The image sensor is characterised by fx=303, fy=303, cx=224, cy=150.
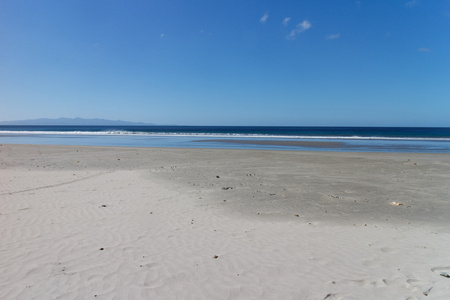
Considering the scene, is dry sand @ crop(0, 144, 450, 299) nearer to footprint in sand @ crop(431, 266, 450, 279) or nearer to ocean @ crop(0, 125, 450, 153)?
footprint in sand @ crop(431, 266, 450, 279)

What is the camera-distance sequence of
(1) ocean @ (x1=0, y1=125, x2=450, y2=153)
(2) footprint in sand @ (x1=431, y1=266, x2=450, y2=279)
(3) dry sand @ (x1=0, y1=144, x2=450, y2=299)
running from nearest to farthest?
1. (3) dry sand @ (x1=0, y1=144, x2=450, y2=299)
2. (2) footprint in sand @ (x1=431, y1=266, x2=450, y2=279)
3. (1) ocean @ (x1=0, y1=125, x2=450, y2=153)

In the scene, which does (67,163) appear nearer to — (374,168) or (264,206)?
(264,206)

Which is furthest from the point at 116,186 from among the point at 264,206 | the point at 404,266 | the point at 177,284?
the point at 404,266

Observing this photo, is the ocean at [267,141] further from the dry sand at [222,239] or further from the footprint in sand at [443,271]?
the footprint in sand at [443,271]

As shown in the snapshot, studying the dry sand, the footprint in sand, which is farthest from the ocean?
the footprint in sand

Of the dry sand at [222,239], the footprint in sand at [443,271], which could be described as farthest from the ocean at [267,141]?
the footprint in sand at [443,271]

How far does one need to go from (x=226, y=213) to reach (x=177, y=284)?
346 centimetres

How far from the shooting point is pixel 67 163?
16.3 meters

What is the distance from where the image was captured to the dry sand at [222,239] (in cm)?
406

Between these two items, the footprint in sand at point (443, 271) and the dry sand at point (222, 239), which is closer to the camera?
the dry sand at point (222, 239)

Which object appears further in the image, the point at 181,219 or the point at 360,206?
the point at 360,206

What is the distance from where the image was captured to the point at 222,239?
18.8 feet

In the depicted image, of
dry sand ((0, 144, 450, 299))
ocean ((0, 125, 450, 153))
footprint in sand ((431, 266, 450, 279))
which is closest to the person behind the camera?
dry sand ((0, 144, 450, 299))

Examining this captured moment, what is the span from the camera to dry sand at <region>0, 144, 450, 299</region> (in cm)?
406
